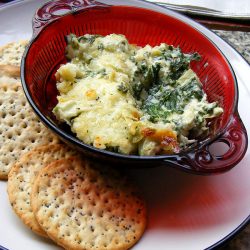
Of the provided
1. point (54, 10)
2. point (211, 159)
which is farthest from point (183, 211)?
point (54, 10)

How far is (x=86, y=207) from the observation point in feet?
4.19

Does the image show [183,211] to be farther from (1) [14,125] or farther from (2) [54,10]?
(2) [54,10]

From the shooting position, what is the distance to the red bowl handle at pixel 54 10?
1.54 metres

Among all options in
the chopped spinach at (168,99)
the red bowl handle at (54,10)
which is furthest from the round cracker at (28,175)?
the red bowl handle at (54,10)

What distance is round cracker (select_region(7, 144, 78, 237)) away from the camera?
1234mm

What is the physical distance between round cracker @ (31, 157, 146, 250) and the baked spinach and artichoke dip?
5.0 inches

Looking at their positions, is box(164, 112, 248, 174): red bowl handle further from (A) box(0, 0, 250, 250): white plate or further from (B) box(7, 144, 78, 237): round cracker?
(B) box(7, 144, 78, 237): round cracker

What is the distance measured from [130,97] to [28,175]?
0.39m

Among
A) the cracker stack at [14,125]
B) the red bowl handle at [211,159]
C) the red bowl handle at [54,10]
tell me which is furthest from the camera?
the red bowl handle at [54,10]

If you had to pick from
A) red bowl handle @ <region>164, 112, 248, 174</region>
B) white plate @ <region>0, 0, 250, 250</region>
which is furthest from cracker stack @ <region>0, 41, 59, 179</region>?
red bowl handle @ <region>164, 112, 248, 174</region>

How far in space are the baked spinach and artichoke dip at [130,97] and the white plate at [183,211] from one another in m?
0.16

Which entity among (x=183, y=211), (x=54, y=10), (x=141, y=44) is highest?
(x=54, y=10)

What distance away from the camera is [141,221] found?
4.23ft

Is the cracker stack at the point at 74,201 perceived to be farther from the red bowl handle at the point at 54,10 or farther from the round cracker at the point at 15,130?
the red bowl handle at the point at 54,10
